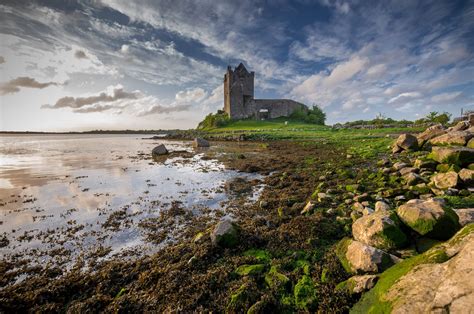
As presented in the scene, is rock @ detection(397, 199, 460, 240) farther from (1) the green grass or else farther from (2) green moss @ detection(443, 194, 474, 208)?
(1) the green grass

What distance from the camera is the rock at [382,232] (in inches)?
152

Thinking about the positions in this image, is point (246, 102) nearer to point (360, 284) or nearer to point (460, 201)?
point (460, 201)

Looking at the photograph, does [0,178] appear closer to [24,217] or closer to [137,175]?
[137,175]

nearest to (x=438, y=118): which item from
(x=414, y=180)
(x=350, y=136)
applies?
(x=350, y=136)

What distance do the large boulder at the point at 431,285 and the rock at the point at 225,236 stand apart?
2.59 m

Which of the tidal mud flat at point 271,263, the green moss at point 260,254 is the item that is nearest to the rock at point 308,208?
the tidal mud flat at point 271,263

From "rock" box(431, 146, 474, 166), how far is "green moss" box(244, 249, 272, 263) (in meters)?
8.18

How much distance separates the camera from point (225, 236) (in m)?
4.88

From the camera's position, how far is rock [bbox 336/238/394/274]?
3402mm

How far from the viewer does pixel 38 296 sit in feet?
12.0

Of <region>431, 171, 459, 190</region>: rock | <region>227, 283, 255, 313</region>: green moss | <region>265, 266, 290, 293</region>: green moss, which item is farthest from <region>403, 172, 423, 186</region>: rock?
<region>227, 283, 255, 313</region>: green moss

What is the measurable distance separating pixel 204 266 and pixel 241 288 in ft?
3.49

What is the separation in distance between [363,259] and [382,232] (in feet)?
2.52

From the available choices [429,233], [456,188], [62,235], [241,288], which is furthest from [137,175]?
[456,188]
